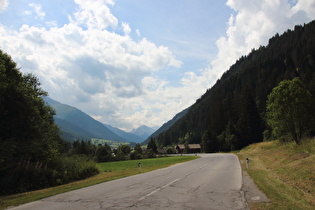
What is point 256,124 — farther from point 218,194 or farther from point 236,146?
point 218,194

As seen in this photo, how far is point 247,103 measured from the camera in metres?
86.1

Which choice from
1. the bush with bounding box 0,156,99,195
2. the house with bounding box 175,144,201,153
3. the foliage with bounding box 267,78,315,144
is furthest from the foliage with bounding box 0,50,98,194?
the house with bounding box 175,144,201,153

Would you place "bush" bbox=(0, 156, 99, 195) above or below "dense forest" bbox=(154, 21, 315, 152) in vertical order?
below

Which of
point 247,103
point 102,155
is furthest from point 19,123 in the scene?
point 247,103

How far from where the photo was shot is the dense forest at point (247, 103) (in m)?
83.7

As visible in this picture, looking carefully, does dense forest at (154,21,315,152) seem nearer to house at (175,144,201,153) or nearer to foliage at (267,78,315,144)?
house at (175,144,201,153)

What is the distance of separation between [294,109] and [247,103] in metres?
55.9

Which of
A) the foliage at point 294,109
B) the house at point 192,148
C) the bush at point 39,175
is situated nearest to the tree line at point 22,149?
the bush at point 39,175

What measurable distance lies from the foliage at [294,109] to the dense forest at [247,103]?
26327 millimetres

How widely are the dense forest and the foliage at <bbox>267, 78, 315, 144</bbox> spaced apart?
26327 millimetres

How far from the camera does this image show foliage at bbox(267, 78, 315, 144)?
1257 inches

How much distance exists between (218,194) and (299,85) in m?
32.2

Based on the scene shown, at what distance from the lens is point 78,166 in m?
20.9

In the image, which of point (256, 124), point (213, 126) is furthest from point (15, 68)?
point (213, 126)
